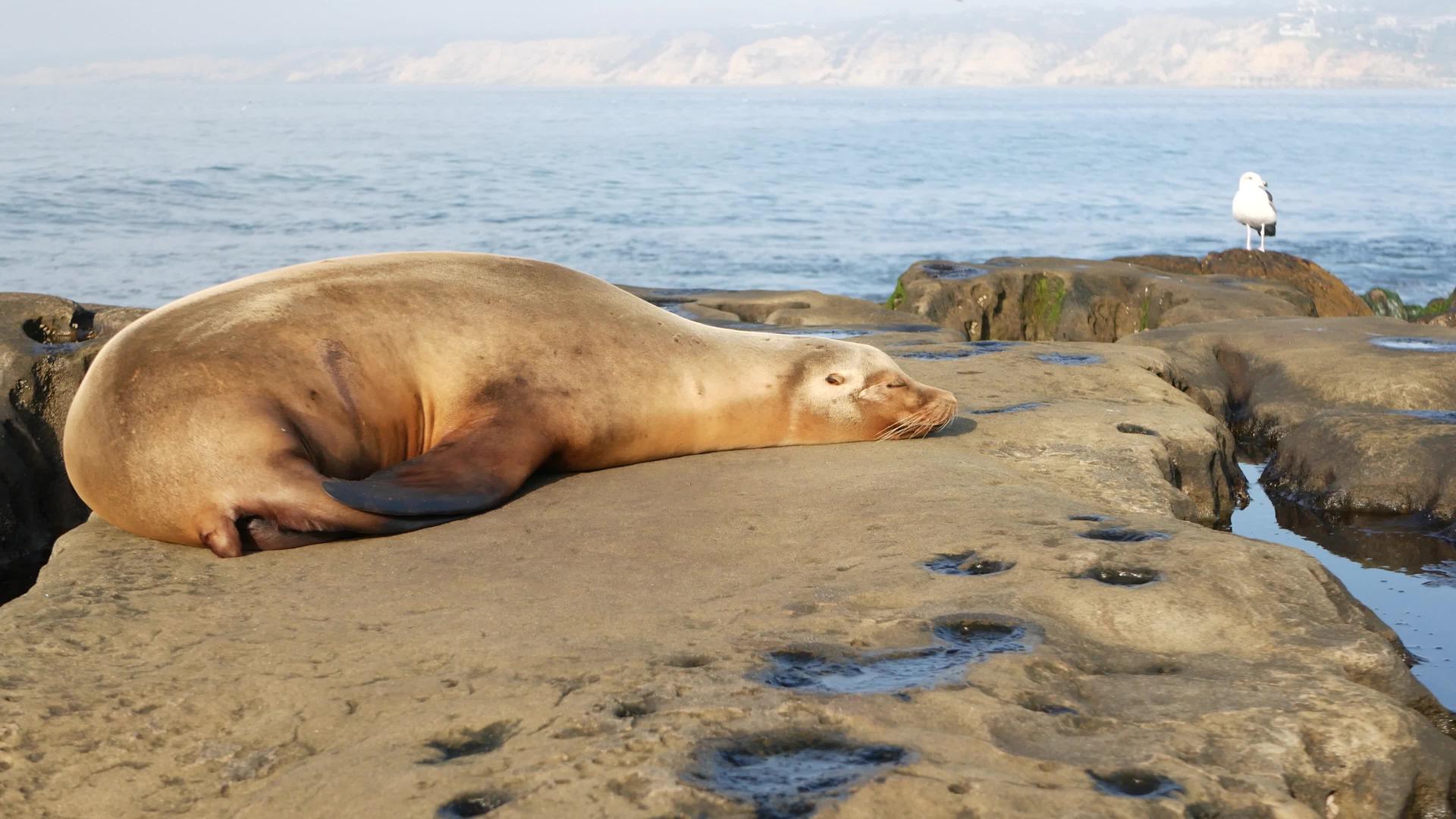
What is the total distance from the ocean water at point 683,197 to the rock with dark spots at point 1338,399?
10.7 metres

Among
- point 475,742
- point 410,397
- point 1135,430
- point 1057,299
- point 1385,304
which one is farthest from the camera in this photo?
point 1385,304

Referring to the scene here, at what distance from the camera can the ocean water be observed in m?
21.1

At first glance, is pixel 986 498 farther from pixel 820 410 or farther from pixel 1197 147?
pixel 1197 147

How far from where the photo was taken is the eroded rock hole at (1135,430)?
208 inches

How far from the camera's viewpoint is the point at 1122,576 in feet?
10.9

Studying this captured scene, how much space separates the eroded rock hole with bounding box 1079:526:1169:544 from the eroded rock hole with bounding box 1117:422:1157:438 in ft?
5.51

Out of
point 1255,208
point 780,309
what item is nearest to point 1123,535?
point 780,309

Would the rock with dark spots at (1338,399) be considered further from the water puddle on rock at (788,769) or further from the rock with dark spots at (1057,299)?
the water puddle on rock at (788,769)

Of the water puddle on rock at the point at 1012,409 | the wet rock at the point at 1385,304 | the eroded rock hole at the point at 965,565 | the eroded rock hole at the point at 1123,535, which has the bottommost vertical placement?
the wet rock at the point at 1385,304

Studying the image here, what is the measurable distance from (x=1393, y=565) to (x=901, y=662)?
10.5ft

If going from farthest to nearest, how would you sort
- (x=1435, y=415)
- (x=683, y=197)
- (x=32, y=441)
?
(x=683, y=197) → (x=1435, y=415) → (x=32, y=441)

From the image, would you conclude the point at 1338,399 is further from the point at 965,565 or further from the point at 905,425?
the point at 965,565

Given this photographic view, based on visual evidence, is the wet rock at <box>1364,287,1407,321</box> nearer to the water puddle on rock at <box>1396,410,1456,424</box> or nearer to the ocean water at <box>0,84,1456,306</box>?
the ocean water at <box>0,84,1456,306</box>

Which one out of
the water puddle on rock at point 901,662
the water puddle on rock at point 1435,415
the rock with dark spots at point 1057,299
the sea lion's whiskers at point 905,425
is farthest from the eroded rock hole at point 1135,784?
the rock with dark spots at point 1057,299
